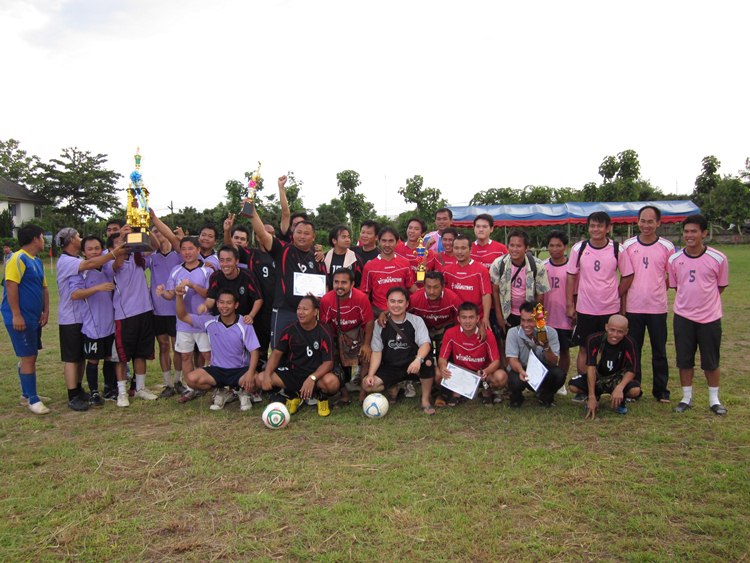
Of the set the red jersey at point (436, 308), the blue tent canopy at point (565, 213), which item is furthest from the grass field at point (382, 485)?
the blue tent canopy at point (565, 213)

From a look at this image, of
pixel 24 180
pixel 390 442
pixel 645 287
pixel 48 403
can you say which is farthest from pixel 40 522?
pixel 24 180

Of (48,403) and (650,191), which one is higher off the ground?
(650,191)

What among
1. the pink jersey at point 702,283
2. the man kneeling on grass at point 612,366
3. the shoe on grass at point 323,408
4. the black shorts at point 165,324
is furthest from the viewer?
the black shorts at point 165,324

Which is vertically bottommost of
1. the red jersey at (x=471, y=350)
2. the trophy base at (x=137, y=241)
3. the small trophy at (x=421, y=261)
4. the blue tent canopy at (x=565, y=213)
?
the red jersey at (x=471, y=350)

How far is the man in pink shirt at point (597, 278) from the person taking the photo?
18.1 ft

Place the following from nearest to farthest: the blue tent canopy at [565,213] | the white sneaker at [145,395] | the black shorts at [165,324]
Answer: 1. the white sneaker at [145,395]
2. the black shorts at [165,324]
3. the blue tent canopy at [565,213]

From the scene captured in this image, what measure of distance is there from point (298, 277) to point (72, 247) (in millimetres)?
2508

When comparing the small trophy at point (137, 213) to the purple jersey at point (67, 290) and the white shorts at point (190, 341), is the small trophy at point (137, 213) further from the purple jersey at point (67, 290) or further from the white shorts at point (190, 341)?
the white shorts at point (190, 341)

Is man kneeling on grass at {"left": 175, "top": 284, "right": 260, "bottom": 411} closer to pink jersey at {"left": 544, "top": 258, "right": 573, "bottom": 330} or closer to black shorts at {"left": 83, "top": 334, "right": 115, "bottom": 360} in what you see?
black shorts at {"left": 83, "top": 334, "right": 115, "bottom": 360}

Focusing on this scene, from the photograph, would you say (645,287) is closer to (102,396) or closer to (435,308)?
(435,308)

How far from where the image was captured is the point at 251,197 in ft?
17.7

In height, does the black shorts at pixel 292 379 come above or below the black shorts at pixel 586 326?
below

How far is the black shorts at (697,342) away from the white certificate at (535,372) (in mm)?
1461

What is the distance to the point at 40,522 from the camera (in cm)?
335
